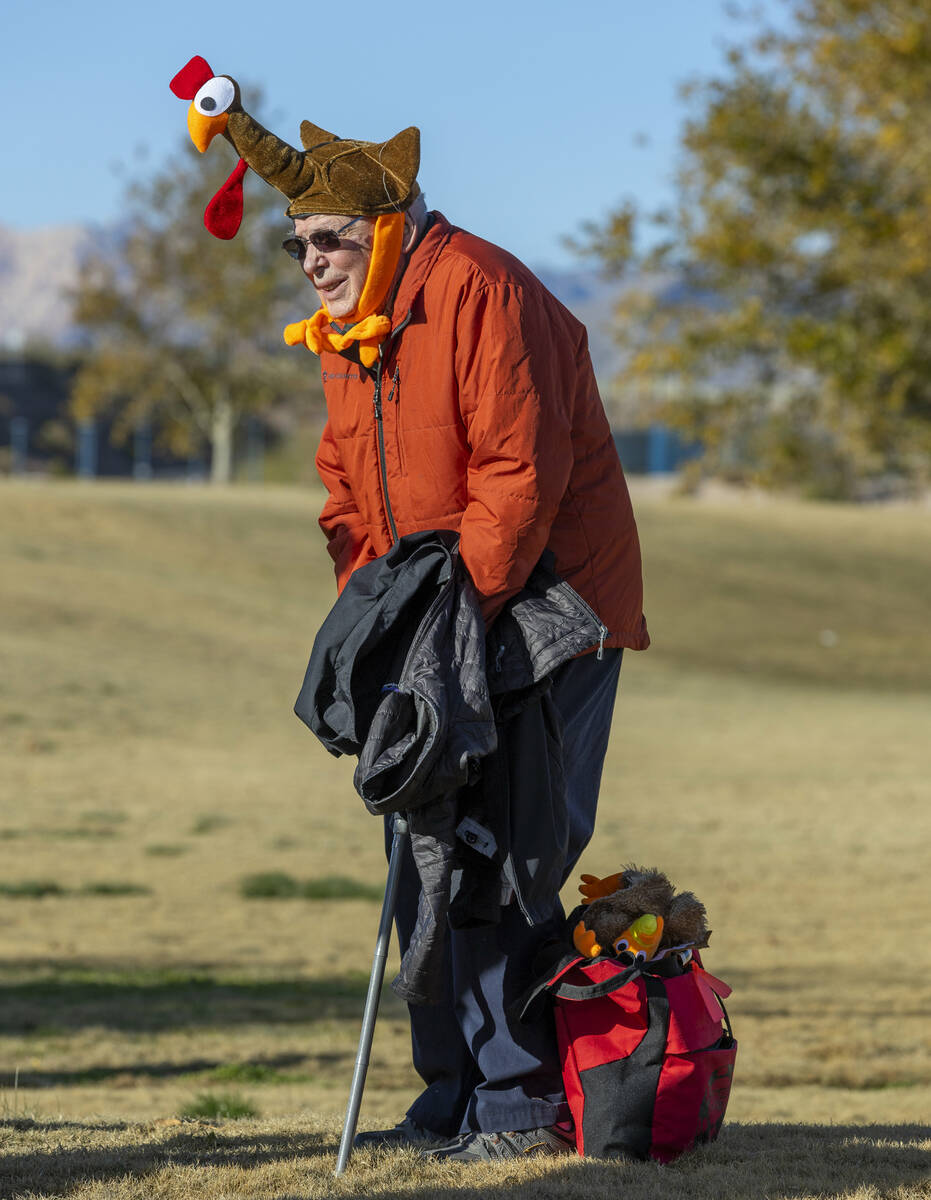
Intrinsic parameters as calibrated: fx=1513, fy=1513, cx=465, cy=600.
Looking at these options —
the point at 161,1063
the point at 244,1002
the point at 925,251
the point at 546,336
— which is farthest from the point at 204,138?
the point at 925,251

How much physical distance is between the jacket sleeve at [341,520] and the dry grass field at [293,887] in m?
1.33

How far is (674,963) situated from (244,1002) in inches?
137

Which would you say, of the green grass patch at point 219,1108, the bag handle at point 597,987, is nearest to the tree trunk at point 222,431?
the green grass patch at point 219,1108

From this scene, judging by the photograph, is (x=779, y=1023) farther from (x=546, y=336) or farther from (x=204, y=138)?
(x=204, y=138)

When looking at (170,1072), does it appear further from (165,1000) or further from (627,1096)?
(627,1096)

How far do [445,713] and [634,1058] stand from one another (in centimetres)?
87

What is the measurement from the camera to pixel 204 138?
127 inches

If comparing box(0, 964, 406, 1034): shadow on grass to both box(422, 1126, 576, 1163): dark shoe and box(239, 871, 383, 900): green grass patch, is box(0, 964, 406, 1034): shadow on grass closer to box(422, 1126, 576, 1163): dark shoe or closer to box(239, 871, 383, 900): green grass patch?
box(239, 871, 383, 900): green grass patch

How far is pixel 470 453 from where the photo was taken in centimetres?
320

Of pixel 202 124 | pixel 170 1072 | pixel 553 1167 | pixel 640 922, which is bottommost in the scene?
pixel 170 1072

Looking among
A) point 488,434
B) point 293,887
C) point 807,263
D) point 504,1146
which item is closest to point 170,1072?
point 504,1146

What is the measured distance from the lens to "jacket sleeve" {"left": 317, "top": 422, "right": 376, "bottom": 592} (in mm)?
3535

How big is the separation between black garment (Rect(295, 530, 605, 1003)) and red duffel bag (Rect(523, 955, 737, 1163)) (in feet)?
0.73

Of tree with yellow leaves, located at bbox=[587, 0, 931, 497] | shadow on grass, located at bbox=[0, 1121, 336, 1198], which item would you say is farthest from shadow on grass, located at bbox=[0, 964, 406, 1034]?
tree with yellow leaves, located at bbox=[587, 0, 931, 497]
